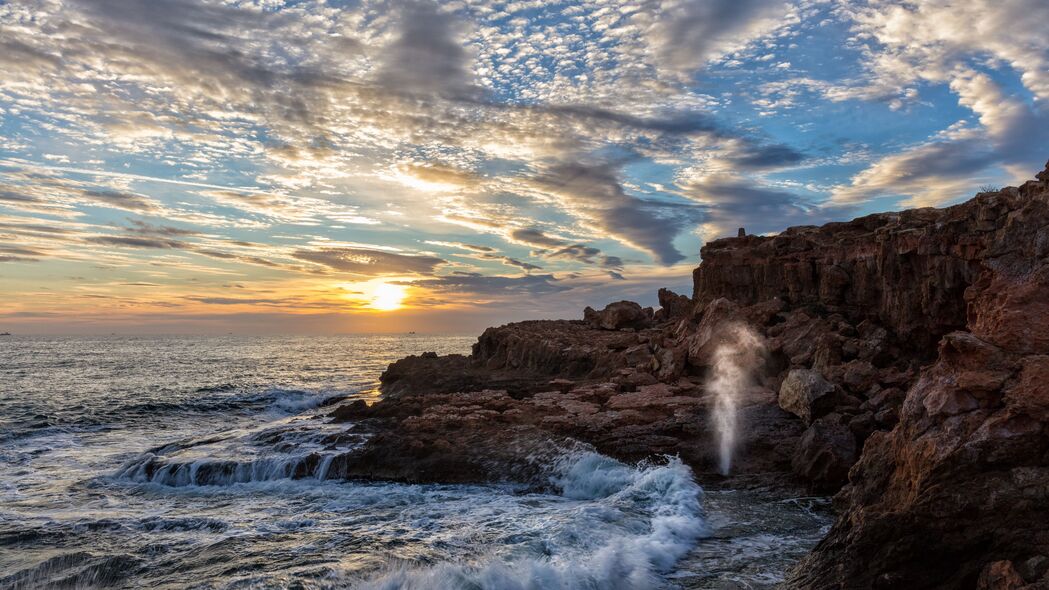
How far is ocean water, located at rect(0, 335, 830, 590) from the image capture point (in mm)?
11094

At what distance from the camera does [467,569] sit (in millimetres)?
10898

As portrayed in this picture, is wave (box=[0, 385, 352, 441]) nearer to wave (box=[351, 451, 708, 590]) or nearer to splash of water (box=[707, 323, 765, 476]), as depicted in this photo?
splash of water (box=[707, 323, 765, 476])

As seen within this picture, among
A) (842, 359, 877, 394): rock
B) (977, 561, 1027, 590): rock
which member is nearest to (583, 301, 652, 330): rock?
(842, 359, 877, 394): rock

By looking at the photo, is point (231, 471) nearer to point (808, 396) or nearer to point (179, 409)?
point (808, 396)

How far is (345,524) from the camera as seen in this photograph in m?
14.3

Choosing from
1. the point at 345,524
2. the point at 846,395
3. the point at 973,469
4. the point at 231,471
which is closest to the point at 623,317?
the point at 846,395

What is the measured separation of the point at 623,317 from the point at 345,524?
34175mm

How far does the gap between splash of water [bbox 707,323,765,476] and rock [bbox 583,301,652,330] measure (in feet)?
64.5

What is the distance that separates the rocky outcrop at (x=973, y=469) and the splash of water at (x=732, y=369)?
31.0ft

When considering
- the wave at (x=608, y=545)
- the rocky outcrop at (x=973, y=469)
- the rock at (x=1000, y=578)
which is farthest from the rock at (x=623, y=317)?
the rock at (x=1000, y=578)

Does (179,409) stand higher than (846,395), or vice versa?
(846,395)

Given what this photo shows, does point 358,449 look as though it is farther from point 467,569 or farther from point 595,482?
point 467,569

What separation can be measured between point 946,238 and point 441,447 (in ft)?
67.1

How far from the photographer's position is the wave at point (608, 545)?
10.5 m
